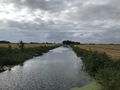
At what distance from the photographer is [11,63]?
4762 centimetres

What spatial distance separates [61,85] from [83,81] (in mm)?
4060

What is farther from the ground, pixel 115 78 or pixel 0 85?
pixel 115 78

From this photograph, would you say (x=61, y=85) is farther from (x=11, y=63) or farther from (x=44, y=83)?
(x=11, y=63)

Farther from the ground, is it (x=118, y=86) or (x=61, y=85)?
(x=118, y=86)

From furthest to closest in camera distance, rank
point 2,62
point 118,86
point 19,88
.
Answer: point 2,62, point 19,88, point 118,86

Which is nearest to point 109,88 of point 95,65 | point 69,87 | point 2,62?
point 69,87

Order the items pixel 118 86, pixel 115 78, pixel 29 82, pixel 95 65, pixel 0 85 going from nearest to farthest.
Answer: pixel 118 86 → pixel 115 78 → pixel 0 85 → pixel 29 82 → pixel 95 65

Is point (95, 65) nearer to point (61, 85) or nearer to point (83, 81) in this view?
point (83, 81)

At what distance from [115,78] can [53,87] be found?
8697 millimetres

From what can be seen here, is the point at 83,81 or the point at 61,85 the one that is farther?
the point at 83,81

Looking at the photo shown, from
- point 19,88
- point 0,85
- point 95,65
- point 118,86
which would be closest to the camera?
point 118,86

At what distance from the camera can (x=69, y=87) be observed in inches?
968

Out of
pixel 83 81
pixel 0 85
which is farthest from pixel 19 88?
pixel 83 81

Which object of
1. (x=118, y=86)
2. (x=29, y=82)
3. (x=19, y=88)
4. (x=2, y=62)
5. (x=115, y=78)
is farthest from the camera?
(x=2, y=62)
